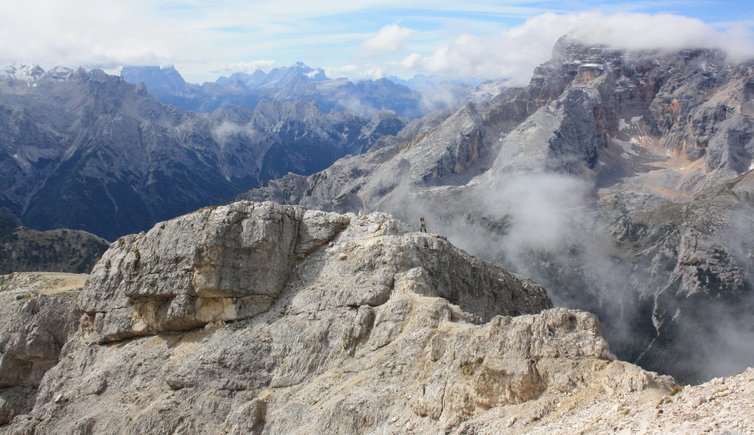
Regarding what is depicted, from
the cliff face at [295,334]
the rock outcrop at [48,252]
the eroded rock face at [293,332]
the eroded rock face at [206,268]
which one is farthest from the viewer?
the rock outcrop at [48,252]

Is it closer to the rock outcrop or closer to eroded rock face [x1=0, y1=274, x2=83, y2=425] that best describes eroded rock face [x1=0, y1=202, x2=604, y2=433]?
eroded rock face [x1=0, y1=274, x2=83, y2=425]

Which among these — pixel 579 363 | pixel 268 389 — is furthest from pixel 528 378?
pixel 268 389

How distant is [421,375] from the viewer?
37.1m

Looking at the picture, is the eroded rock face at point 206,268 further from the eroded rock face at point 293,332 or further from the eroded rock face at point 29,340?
the eroded rock face at point 29,340

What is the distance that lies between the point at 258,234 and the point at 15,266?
525 feet

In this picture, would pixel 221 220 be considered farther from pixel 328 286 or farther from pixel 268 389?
pixel 268 389

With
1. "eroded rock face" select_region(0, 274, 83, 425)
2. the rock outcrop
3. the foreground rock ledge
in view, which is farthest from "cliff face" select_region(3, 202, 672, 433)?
the rock outcrop

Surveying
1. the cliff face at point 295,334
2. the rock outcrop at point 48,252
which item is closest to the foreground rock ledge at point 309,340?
the cliff face at point 295,334

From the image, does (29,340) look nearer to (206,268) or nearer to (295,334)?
(206,268)

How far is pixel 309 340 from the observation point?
4534 centimetres

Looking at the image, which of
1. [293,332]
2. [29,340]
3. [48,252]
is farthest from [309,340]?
[48,252]

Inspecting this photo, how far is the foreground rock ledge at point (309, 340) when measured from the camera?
105 ft

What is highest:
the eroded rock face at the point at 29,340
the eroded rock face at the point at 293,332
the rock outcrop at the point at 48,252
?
the eroded rock face at the point at 293,332

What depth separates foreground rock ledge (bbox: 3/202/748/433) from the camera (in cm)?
3212
